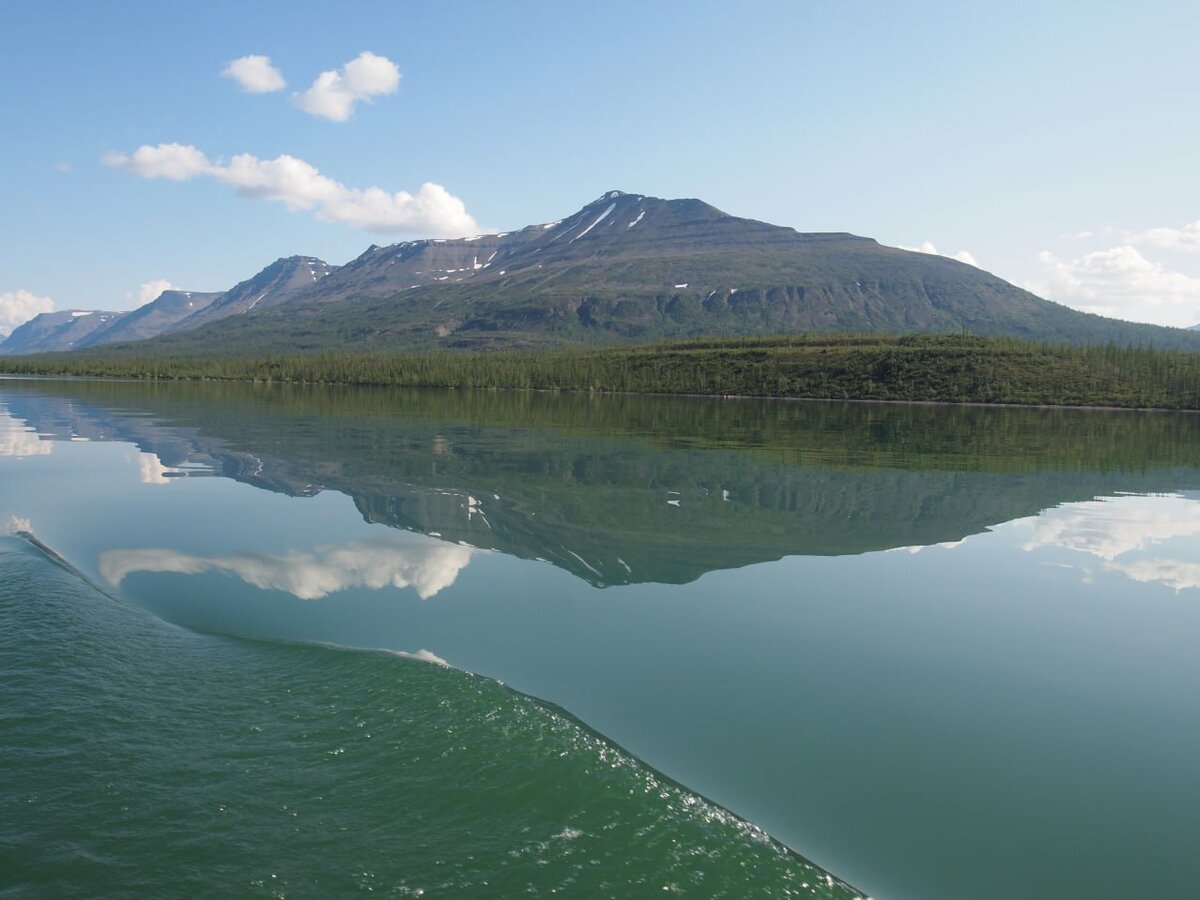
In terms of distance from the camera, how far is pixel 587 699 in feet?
43.1

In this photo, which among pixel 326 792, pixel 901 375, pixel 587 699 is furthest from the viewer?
pixel 901 375

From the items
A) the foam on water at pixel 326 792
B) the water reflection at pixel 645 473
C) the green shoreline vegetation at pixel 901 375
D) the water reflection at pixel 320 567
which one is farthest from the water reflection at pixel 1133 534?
the green shoreline vegetation at pixel 901 375

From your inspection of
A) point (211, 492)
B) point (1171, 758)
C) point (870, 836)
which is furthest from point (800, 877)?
point (211, 492)

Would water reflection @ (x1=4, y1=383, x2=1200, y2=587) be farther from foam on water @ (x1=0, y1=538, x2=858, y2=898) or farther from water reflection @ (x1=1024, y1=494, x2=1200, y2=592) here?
foam on water @ (x1=0, y1=538, x2=858, y2=898)

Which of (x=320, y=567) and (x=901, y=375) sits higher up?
(x=901, y=375)

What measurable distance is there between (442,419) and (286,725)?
71024 mm

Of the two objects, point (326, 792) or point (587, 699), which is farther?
point (587, 699)

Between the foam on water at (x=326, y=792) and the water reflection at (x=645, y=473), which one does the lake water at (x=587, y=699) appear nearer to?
the foam on water at (x=326, y=792)

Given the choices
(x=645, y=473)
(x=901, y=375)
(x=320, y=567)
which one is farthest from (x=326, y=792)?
(x=901, y=375)

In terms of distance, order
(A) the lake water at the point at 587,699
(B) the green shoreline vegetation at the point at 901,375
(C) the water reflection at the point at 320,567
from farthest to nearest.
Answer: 1. (B) the green shoreline vegetation at the point at 901,375
2. (C) the water reflection at the point at 320,567
3. (A) the lake water at the point at 587,699

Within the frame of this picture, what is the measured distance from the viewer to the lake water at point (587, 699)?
8.78m

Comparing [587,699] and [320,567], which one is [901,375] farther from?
[587,699]

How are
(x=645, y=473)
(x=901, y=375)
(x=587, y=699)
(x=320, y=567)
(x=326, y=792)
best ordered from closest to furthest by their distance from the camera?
(x=326, y=792)
(x=587, y=699)
(x=320, y=567)
(x=645, y=473)
(x=901, y=375)

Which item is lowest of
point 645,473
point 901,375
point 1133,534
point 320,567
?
point 320,567
